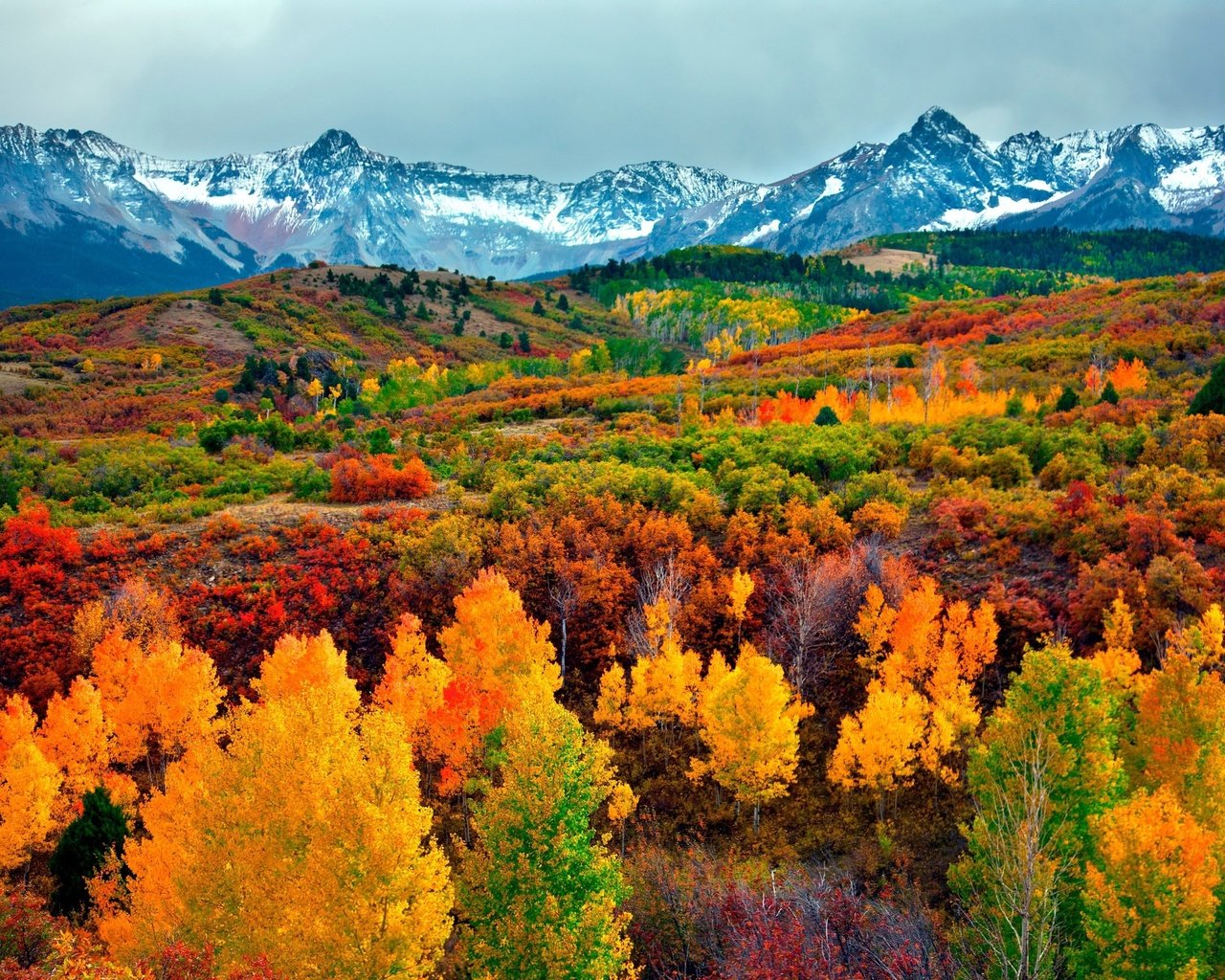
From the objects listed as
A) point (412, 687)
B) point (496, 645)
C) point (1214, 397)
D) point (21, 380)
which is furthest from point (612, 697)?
point (21, 380)

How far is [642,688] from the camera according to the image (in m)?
33.6

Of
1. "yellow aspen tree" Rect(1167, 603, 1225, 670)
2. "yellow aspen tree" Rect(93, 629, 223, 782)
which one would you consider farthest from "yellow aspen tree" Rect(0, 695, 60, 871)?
"yellow aspen tree" Rect(1167, 603, 1225, 670)

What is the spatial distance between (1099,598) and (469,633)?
2674cm

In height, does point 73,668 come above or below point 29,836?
above

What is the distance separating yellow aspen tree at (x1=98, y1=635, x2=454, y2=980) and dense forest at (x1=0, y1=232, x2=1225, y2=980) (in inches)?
4.0

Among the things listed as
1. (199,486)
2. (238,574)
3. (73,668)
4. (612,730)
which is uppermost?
(199,486)

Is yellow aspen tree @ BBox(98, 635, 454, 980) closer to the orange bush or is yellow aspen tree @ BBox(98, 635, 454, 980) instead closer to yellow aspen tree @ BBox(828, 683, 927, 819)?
yellow aspen tree @ BBox(828, 683, 927, 819)

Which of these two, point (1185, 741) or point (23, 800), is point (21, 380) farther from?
point (1185, 741)

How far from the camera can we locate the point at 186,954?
13.9m

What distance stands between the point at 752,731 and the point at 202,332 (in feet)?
439

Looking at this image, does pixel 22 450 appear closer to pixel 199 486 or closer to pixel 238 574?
pixel 199 486

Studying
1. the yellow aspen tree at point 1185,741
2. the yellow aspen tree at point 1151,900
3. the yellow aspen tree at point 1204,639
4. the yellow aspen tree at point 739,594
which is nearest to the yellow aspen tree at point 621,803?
the yellow aspen tree at point 739,594

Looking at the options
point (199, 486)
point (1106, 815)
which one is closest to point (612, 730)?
point (1106, 815)

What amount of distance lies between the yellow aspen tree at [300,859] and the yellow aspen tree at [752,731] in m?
13.1
